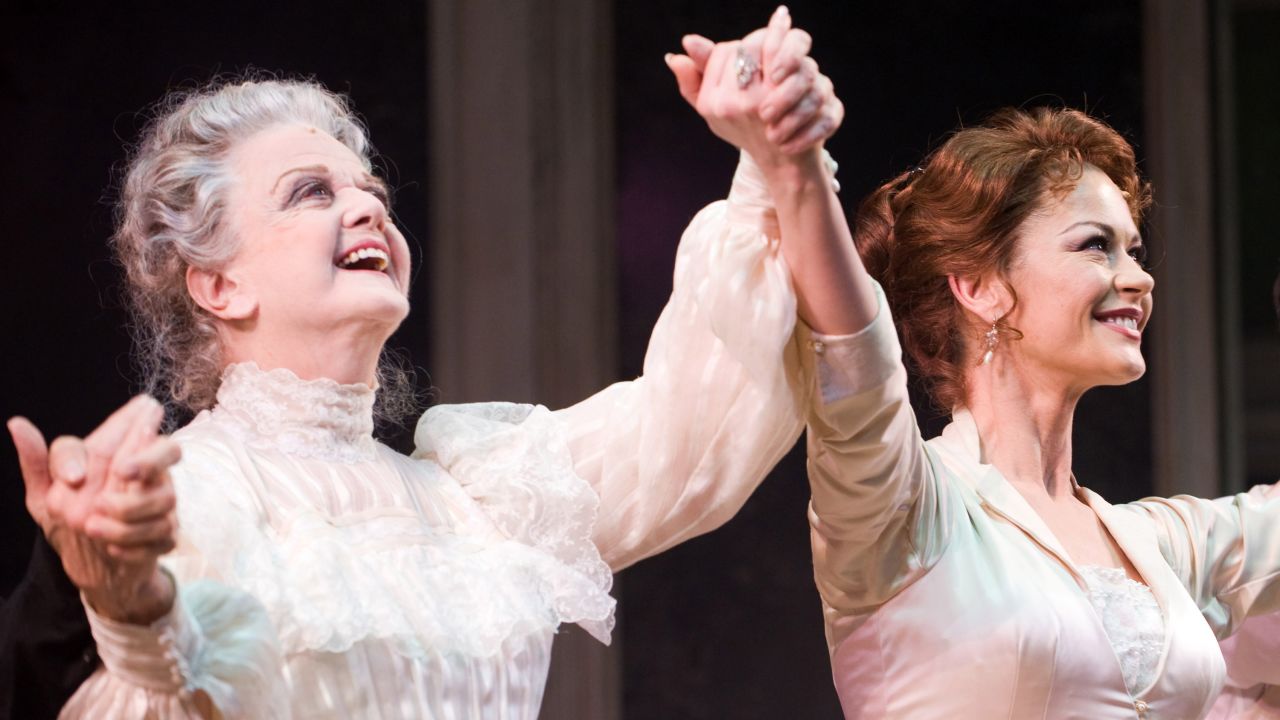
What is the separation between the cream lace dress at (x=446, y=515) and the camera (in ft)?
5.80

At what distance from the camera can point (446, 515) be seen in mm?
2084

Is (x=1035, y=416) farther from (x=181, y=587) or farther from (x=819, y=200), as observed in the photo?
(x=181, y=587)

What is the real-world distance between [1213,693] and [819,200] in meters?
0.97

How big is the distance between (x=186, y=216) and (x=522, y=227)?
1.35 m

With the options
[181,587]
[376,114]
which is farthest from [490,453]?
[376,114]

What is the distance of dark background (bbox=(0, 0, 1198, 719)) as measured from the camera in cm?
295

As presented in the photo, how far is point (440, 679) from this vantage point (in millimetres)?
1895

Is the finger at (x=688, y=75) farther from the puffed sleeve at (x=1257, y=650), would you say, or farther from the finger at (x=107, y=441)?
the puffed sleeve at (x=1257, y=650)

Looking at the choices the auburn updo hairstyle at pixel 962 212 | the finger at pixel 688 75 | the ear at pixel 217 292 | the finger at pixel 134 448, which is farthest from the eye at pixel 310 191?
the auburn updo hairstyle at pixel 962 212

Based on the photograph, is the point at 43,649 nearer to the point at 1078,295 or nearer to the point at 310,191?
the point at 310,191

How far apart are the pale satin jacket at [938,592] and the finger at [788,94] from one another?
12.0 inches

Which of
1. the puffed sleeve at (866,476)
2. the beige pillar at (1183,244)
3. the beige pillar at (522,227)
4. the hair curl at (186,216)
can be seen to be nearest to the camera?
the puffed sleeve at (866,476)

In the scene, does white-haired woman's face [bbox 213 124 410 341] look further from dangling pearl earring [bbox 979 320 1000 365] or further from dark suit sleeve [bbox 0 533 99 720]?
dangling pearl earring [bbox 979 320 1000 365]

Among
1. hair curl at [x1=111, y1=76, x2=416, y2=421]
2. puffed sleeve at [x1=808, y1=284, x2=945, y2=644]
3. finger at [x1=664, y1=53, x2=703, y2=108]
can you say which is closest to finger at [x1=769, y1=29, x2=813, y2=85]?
finger at [x1=664, y1=53, x2=703, y2=108]
